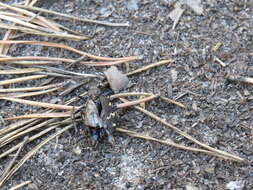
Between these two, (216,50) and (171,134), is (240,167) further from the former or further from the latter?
(216,50)

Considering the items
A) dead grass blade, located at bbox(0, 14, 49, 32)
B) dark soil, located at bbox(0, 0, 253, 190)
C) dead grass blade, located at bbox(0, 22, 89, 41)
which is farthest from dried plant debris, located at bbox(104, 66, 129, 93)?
dead grass blade, located at bbox(0, 14, 49, 32)

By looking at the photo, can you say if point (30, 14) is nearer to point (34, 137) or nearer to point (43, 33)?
point (43, 33)

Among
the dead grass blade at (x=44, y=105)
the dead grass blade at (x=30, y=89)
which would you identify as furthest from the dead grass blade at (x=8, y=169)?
the dead grass blade at (x=30, y=89)

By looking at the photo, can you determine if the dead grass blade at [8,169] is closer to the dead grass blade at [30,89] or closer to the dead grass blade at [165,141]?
the dead grass blade at [30,89]

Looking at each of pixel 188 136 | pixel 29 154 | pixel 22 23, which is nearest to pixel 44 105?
pixel 29 154

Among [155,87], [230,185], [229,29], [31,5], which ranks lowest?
[230,185]

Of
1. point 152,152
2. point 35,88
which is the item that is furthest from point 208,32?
point 35,88
